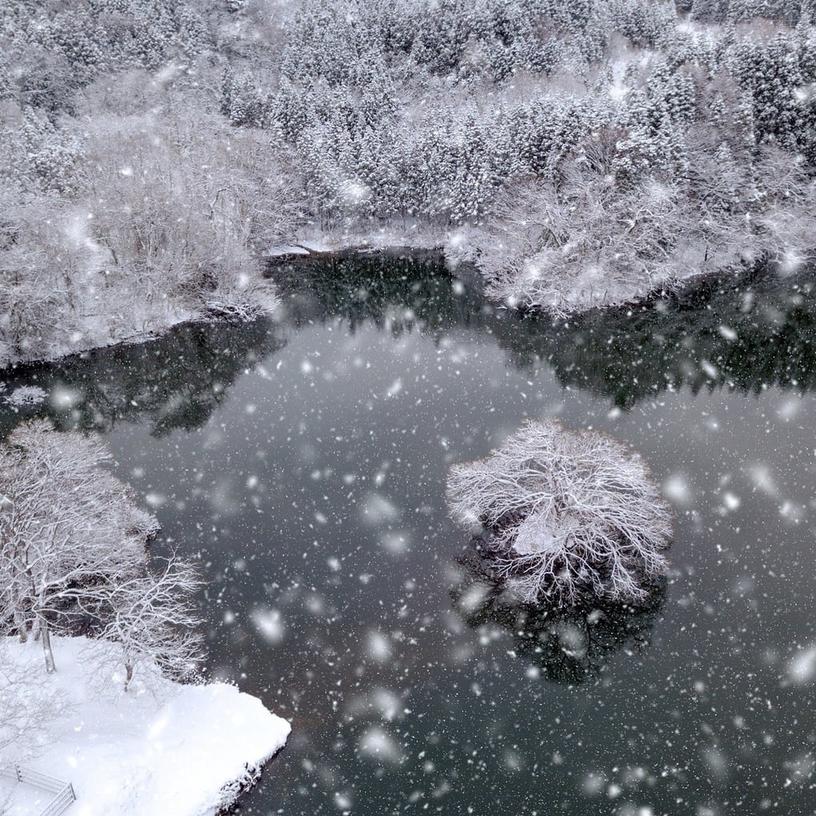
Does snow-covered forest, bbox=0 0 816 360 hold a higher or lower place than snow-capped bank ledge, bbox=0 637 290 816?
higher

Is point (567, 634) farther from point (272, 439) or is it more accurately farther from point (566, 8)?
point (566, 8)

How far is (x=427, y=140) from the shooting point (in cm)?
4822

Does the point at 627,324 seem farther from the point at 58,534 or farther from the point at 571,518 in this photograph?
the point at 58,534

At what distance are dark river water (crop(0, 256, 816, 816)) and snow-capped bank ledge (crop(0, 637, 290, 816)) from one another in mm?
803

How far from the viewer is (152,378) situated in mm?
32969

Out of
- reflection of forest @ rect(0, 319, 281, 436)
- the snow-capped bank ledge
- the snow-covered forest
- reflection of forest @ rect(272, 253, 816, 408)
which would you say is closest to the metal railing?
the snow-capped bank ledge

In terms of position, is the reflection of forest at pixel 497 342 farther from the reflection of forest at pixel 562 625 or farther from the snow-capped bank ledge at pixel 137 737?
the snow-capped bank ledge at pixel 137 737

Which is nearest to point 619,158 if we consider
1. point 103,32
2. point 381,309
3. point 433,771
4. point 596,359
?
point 596,359

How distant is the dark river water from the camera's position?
16.0m

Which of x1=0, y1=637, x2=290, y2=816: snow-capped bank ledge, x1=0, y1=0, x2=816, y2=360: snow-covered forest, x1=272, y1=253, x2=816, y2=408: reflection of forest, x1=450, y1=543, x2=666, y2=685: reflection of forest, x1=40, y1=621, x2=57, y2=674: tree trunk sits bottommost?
x1=272, y1=253, x2=816, y2=408: reflection of forest

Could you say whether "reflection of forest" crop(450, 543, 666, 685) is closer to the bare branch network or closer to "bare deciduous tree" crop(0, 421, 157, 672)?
the bare branch network

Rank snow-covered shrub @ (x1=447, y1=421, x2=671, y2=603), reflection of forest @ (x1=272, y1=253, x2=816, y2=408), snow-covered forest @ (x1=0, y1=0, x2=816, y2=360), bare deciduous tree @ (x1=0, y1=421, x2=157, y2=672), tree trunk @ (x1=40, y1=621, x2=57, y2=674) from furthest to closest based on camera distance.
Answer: snow-covered forest @ (x1=0, y1=0, x2=816, y2=360) < reflection of forest @ (x1=272, y1=253, x2=816, y2=408) < snow-covered shrub @ (x1=447, y1=421, x2=671, y2=603) < bare deciduous tree @ (x1=0, y1=421, x2=157, y2=672) < tree trunk @ (x1=40, y1=621, x2=57, y2=674)

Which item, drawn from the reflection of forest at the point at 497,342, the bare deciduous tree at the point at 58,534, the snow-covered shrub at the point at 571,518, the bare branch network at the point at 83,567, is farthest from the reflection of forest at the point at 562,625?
the reflection of forest at the point at 497,342

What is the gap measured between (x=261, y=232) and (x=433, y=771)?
39.4 m
